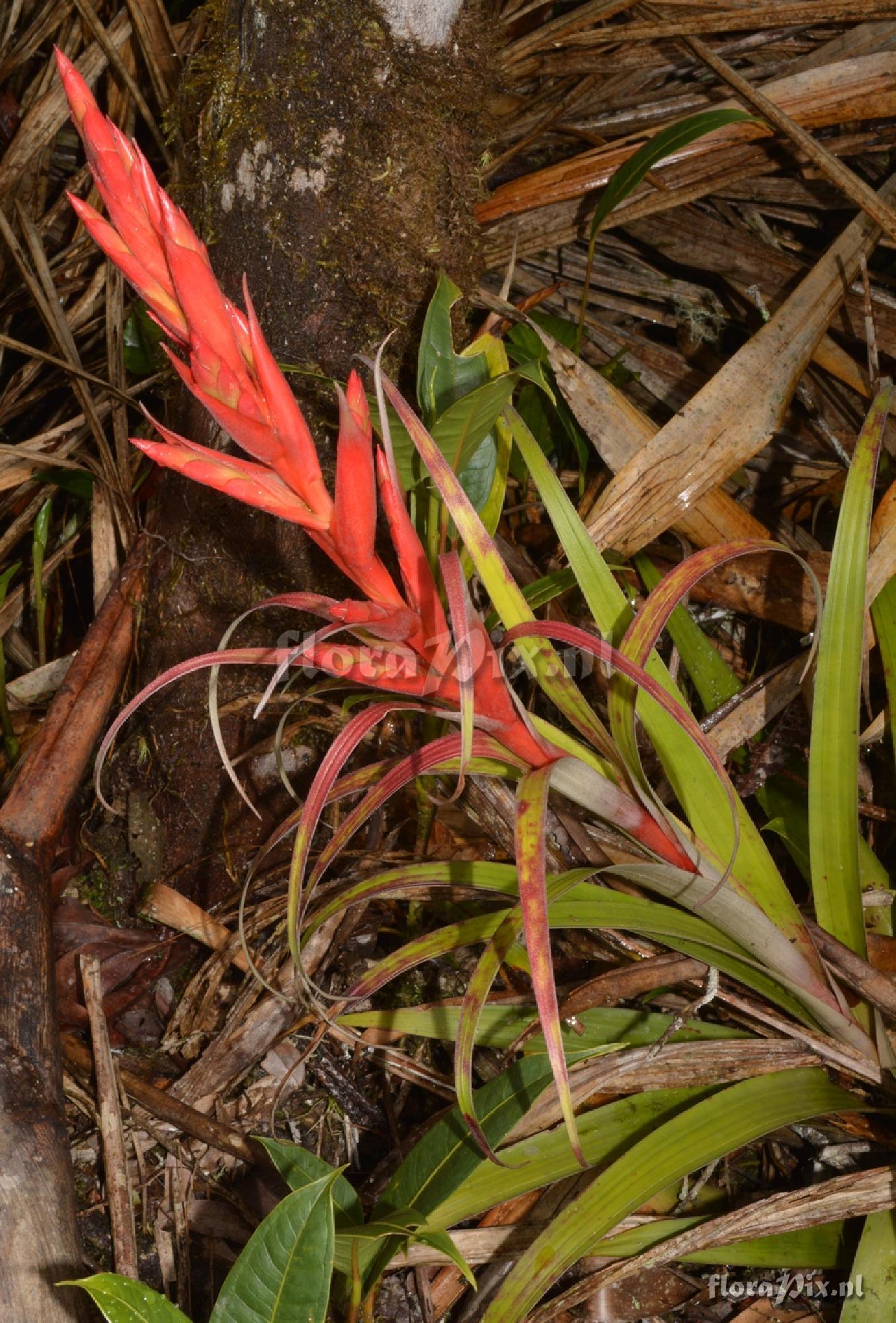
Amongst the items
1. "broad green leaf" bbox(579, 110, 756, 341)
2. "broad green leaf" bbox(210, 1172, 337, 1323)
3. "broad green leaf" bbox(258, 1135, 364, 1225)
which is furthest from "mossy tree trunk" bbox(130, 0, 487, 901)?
"broad green leaf" bbox(210, 1172, 337, 1323)

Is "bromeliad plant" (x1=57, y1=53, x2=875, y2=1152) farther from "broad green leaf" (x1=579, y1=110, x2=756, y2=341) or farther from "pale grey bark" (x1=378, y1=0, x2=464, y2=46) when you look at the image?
"broad green leaf" (x1=579, y1=110, x2=756, y2=341)

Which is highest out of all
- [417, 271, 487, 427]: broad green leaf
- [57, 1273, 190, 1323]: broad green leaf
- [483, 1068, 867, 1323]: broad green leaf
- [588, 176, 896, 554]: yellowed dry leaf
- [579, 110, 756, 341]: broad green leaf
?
Answer: [579, 110, 756, 341]: broad green leaf

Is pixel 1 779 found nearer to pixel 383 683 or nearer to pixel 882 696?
pixel 383 683

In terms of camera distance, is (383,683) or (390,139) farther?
(390,139)

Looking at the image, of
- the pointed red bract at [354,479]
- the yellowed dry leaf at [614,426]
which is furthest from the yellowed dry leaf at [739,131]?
the pointed red bract at [354,479]

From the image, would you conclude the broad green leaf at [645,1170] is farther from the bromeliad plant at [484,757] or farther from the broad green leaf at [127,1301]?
the broad green leaf at [127,1301]

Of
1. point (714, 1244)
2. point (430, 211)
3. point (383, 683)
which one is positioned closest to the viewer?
point (383, 683)

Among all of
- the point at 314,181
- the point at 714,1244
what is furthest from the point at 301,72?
the point at 714,1244
